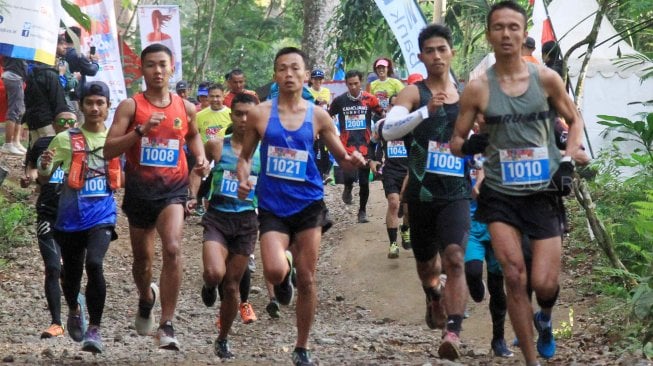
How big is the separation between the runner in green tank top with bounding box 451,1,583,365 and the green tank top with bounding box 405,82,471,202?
93cm

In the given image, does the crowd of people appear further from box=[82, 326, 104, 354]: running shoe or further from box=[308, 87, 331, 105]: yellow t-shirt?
box=[308, 87, 331, 105]: yellow t-shirt

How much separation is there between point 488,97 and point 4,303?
668 cm

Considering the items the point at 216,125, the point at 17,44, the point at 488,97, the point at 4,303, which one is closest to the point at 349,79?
the point at 216,125

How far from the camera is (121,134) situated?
7859 mm

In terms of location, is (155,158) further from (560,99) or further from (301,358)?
(560,99)

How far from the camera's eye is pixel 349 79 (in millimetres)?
15359

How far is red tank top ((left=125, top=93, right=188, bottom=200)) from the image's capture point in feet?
26.0

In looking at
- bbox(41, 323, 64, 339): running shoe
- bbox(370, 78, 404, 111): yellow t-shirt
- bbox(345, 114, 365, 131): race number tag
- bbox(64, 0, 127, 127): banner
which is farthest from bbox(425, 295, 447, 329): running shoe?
bbox(64, 0, 127, 127): banner

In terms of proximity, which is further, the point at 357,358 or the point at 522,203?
the point at 357,358

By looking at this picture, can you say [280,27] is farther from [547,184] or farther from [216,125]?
[547,184]

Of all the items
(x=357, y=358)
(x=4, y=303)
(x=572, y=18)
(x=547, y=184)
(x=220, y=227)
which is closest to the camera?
Result: (x=547, y=184)

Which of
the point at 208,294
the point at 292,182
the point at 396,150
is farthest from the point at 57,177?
the point at 396,150

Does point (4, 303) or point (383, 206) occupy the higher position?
point (383, 206)

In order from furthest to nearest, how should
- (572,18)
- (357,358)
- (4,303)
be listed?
(572,18) < (4,303) < (357,358)
